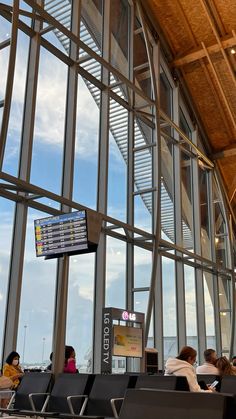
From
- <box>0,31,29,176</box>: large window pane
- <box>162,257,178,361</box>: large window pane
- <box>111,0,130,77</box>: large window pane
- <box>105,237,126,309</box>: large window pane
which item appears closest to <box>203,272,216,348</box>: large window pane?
<box>162,257,178,361</box>: large window pane

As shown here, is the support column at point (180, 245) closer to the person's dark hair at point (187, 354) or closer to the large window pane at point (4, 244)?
the large window pane at point (4, 244)

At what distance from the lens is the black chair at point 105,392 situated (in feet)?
14.6

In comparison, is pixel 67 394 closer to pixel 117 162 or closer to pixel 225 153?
pixel 117 162

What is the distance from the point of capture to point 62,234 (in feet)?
18.0

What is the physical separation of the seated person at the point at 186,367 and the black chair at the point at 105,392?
1.38 feet

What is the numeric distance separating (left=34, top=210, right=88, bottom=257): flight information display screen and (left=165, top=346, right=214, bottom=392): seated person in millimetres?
1630

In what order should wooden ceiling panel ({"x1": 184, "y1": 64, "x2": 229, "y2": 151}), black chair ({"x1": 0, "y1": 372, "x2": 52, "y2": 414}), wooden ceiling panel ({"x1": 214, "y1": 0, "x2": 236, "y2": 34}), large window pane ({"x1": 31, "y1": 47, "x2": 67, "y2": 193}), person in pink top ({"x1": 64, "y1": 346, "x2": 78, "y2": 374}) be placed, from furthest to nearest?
wooden ceiling panel ({"x1": 184, "y1": 64, "x2": 229, "y2": 151})
wooden ceiling panel ({"x1": 214, "y1": 0, "x2": 236, "y2": 34})
large window pane ({"x1": 31, "y1": 47, "x2": 67, "y2": 193})
person in pink top ({"x1": 64, "y1": 346, "x2": 78, "y2": 374})
black chair ({"x1": 0, "y1": 372, "x2": 52, "y2": 414})

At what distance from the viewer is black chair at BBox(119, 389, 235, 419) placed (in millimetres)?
1681

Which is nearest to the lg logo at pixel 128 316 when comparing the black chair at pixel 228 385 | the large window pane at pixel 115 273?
the large window pane at pixel 115 273

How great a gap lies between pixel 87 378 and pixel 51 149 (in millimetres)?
5047

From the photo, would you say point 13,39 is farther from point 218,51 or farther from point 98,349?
point 218,51

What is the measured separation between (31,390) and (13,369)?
60.2 inches

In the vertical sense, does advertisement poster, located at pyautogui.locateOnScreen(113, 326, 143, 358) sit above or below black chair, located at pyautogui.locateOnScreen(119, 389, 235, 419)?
above

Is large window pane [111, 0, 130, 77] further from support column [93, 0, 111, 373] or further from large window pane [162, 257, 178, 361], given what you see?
large window pane [162, 257, 178, 361]
